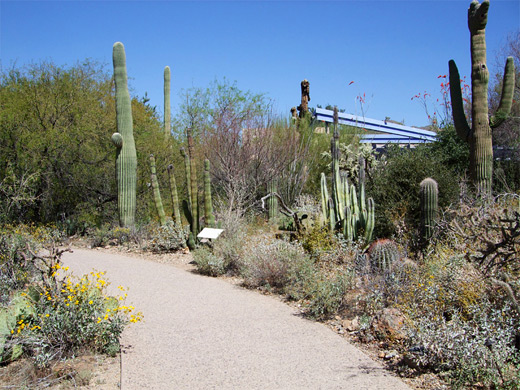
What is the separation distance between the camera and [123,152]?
12.8 meters

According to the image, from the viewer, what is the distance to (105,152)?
14586 millimetres

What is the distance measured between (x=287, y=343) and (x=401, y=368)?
1.29 meters

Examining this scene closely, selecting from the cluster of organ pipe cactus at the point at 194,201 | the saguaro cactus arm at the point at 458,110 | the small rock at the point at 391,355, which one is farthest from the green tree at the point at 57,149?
the small rock at the point at 391,355

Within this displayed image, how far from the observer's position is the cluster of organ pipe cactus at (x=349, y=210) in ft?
29.9

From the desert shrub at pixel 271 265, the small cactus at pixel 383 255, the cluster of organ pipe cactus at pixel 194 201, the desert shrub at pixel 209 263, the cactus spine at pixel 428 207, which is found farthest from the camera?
the cluster of organ pipe cactus at pixel 194 201

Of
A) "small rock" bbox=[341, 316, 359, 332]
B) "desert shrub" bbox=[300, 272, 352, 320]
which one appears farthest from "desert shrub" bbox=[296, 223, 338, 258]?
"small rock" bbox=[341, 316, 359, 332]

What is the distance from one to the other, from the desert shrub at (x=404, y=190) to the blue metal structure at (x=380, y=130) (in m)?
10.2

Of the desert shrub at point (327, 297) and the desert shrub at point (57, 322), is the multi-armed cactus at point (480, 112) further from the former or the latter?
the desert shrub at point (57, 322)

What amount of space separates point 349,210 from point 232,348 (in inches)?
189

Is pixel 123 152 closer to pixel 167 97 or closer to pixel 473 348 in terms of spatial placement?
pixel 167 97

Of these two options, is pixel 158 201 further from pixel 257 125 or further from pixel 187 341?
pixel 187 341

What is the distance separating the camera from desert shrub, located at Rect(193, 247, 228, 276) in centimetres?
904

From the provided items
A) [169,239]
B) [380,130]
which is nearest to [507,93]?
[169,239]

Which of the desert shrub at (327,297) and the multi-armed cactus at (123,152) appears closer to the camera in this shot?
the desert shrub at (327,297)
